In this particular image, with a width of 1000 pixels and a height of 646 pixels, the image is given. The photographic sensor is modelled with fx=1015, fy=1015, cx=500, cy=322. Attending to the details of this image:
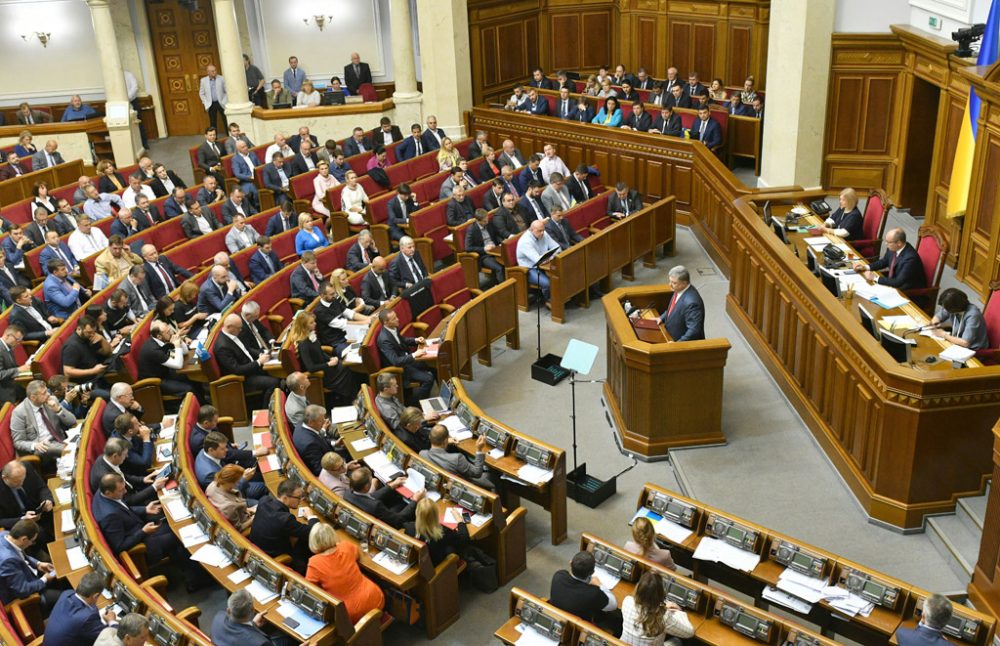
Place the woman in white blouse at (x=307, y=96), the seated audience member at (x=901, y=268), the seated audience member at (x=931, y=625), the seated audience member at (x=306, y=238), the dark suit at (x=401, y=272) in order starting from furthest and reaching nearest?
the woman in white blouse at (x=307, y=96), the seated audience member at (x=306, y=238), the dark suit at (x=401, y=272), the seated audience member at (x=901, y=268), the seated audience member at (x=931, y=625)

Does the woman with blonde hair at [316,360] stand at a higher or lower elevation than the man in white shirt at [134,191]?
lower

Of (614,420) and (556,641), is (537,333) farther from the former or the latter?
(556,641)

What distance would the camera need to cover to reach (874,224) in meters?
9.98

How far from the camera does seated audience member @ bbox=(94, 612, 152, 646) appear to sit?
210 inches

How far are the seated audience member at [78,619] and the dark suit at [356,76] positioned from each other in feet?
45.7

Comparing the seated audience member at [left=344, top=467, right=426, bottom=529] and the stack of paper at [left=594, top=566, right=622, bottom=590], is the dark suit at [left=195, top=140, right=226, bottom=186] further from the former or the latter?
the stack of paper at [left=594, top=566, right=622, bottom=590]

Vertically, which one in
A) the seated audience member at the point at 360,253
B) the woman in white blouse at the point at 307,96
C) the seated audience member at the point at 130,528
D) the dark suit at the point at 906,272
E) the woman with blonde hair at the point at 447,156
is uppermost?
the woman in white blouse at the point at 307,96

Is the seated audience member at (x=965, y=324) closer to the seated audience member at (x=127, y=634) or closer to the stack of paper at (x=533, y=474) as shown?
the stack of paper at (x=533, y=474)

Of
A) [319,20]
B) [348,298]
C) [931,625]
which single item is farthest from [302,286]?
[319,20]

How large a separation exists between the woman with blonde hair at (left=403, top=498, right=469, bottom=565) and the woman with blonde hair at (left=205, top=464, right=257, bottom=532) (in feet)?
3.76

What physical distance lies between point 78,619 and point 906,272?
6.83m

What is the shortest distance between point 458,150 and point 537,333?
5.08 m

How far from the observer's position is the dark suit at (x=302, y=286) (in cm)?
1045

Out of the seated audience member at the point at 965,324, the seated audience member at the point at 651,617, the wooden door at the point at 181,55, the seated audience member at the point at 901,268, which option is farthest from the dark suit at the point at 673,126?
the seated audience member at the point at 651,617
